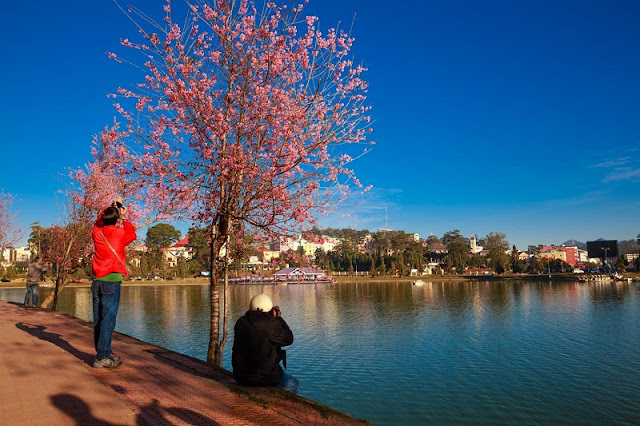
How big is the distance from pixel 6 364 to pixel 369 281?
459ft

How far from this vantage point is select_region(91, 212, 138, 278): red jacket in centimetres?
751

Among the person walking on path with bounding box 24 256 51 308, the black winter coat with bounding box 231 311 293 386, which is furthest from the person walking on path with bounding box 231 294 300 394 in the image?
the person walking on path with bounding box 24 256 51 308

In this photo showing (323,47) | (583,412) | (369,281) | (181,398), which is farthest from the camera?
(369,281)

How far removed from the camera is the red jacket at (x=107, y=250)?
296 inches

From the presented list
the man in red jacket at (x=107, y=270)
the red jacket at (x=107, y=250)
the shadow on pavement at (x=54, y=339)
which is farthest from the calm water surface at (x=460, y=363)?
the red jacket at (x=107, y=250)

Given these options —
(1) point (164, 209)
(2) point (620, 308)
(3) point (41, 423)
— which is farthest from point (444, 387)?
(2) point (620, 308)

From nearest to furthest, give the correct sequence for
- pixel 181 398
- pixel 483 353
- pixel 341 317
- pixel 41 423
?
pixel 41 423 → pixel 181 398 → pixel 483 353 → pixel 341 317

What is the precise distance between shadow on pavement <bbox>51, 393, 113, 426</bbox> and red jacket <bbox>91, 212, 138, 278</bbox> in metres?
2.11

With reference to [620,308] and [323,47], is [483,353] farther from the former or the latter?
[620,308]

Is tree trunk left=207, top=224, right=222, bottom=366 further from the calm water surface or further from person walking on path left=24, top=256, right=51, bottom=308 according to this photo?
person walking on path left=24, top=256, right=51, bottom=308

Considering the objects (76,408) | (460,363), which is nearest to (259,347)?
(76,408)

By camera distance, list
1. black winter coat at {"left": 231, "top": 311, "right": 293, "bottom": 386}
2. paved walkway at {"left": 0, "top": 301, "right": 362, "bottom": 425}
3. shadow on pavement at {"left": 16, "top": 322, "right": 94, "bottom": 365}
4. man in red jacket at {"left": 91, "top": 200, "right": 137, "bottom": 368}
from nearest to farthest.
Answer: paved walkway at {"left": 0, "top": 301, "right": 362, "bottom": 425} → black winter coat at {"left": 231, "top": 311, "right": 293, "bottom": 386} → man in red jacket at {"left": 91, "top": 200, "right": 137, "bottom": 368} → shadow on pavement at {"left": 16, "top": 322, "right": 94, "bottom": 365}

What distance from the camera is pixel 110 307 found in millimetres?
7613

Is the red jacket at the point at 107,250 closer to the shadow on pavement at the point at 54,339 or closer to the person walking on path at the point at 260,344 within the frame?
the shadow on pavement at the point at 54,339
